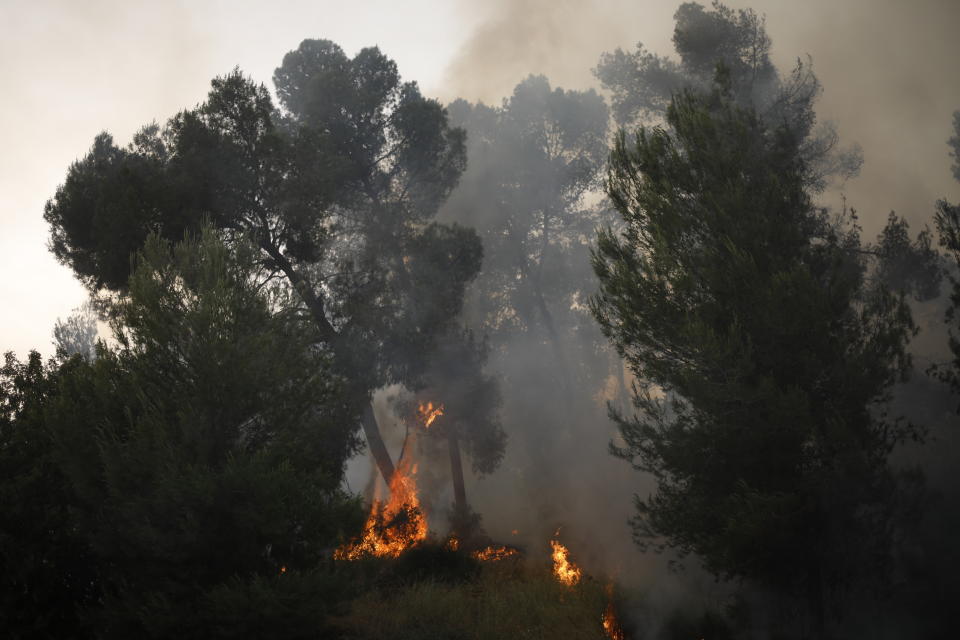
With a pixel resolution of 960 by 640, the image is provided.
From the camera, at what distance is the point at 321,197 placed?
56.0ft

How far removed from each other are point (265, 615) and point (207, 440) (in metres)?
2.95

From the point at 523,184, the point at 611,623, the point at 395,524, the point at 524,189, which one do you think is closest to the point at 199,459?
the point at 395,524

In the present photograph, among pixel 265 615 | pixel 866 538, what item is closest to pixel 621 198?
pixel 866 538

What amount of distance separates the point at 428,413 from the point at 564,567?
7398 millimetres

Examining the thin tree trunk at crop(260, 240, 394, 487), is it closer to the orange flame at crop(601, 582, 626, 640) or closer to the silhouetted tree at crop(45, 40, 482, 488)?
the silhouetted tree at crop(45, 40, 482, 488)

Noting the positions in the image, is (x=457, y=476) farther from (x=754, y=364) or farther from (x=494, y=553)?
(x=754, y=364)

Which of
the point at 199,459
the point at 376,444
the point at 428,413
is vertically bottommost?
the point at 199,459

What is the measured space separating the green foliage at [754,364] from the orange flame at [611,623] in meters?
3.89

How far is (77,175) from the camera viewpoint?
15594 millimetres

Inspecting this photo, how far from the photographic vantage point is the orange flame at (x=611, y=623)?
14039 mm

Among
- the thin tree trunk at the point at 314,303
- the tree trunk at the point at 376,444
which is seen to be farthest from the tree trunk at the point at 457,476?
the thin tree trunk at the point at 314,303

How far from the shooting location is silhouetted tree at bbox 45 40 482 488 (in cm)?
1524

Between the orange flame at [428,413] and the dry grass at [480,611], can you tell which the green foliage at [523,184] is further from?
the dry grass at [480,611]

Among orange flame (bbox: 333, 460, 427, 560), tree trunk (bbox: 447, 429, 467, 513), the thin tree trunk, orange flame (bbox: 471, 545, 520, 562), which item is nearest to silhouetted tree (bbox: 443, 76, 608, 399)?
tree trunk (bbox: 447, 429, 467, 513)
